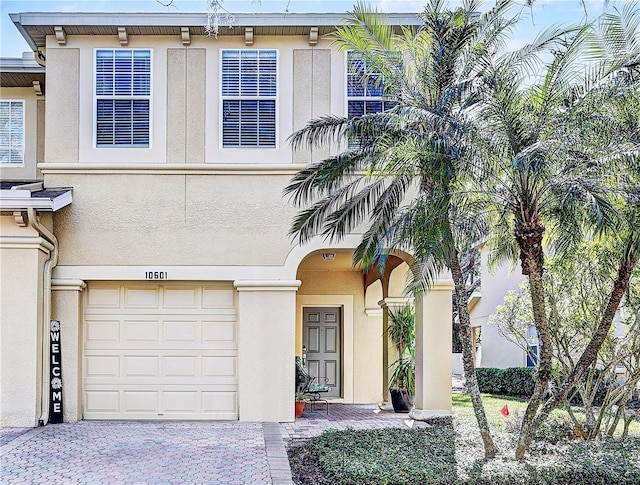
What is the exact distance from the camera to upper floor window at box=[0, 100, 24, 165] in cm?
1515

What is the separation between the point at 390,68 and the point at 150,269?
5878 millimetres

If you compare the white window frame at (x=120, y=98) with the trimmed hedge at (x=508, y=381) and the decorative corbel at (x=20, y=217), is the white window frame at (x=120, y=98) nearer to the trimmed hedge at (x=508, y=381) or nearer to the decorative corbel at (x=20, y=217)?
the decorative corbel at (x=20, y=217)

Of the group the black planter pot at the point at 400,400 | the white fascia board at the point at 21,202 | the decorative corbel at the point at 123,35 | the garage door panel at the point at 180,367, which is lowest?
the black planter pot at the point at 400,400

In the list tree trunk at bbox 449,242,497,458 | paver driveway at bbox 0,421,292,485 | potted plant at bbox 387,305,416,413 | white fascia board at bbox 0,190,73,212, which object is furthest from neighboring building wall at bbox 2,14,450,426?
tree trunk at bbox 449,242,497,458

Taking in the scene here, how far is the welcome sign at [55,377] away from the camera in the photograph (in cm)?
1266

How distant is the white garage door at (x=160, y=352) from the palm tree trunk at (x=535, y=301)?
566 cm

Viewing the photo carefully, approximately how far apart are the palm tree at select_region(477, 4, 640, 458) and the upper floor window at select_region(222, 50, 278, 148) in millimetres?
4990

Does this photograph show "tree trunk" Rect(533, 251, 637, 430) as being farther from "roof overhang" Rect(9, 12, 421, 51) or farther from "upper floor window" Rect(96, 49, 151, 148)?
"upper floor window" Rect(96, 49, 151, 148)

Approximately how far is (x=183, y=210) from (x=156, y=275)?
1.29 metres

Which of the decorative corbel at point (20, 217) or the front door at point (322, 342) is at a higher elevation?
the decorative corbel at point (20, 217)

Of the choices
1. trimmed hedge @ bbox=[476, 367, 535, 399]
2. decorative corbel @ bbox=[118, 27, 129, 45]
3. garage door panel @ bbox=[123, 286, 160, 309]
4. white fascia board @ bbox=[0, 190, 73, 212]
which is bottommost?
trimmed hedge @ bbox=[476, 367, 535, 399]

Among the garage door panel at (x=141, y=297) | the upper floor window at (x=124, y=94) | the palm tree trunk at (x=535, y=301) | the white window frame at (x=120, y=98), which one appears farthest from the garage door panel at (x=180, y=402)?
the palm tree trunk at (x=535, y=301)

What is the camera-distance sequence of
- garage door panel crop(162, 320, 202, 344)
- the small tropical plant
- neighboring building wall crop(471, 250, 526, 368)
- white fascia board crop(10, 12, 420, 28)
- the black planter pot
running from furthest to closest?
1. neighboring building wall crop(471, 250, 526, 368)
2. the black planter pot
3. the small tropical plant
4. garage door panel crop(162, 320, 202, 344)
5. white fascia board crop(10, 12, 420, 28)

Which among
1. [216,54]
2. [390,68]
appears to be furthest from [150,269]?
[390,68]
